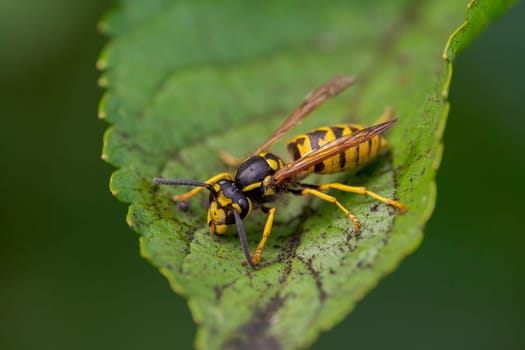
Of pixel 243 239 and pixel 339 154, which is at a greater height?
pixel 339 154

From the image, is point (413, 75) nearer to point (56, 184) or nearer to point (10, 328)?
point (56, 184)

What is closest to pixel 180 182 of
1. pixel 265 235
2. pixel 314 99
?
pixel 265 235

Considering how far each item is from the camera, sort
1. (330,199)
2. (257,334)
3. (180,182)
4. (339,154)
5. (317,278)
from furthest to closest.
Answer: (339,154), (330,199), (180,182), (317,278), (257,334)

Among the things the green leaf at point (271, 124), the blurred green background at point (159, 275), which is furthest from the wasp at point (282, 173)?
the blurred green background at point (159, 275)

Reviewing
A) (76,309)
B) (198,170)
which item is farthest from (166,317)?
(198,170)

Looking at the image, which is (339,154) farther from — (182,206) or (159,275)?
(159,275)

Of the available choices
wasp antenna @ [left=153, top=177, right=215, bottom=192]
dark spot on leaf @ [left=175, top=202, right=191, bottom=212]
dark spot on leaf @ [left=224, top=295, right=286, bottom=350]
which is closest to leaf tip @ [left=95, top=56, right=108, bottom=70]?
wasp antenna @ [left=153, top=177, right=215, bottom=192]

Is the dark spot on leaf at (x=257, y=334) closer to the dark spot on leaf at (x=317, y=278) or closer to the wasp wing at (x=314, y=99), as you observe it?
the dark spot on leaf at (x=317, y=278)
